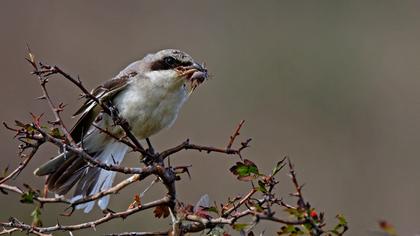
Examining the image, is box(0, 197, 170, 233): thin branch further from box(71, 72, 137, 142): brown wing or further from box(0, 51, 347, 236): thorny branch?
box(71, 72, 137, 142): brown wing

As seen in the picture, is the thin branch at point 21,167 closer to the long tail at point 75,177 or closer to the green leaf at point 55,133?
the green leaf at point 55,133

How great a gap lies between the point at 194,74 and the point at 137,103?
13.8 inches

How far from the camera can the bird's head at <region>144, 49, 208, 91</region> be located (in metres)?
2.71

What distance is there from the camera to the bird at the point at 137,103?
2.74 m

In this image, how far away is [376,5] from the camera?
9.23 m

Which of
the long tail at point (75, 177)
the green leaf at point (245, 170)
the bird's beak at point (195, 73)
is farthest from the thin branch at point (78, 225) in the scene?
the bird's beak at point (195, 73)

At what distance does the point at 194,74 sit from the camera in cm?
265

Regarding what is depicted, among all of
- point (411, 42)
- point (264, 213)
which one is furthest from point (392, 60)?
point (264, 213)

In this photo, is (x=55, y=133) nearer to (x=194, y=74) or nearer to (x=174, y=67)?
(x=194, y=74)

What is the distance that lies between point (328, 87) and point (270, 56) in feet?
2.52

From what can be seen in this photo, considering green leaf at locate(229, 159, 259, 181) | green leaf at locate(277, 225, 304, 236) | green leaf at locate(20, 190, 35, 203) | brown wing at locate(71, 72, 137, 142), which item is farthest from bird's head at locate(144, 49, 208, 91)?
green leaf at locate(277, 225, 304, 236)

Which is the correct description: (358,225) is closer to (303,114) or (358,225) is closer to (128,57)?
(303,114)

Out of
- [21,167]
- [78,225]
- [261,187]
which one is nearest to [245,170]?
[261,187]

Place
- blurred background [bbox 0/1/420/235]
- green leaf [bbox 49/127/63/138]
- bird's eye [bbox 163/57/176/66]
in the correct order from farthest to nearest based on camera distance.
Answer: blurred background [bbox 0/1/420/235]
bird's eye [bbox 163/57/176/66]
green leaf [bbox 49/127/63/138]
